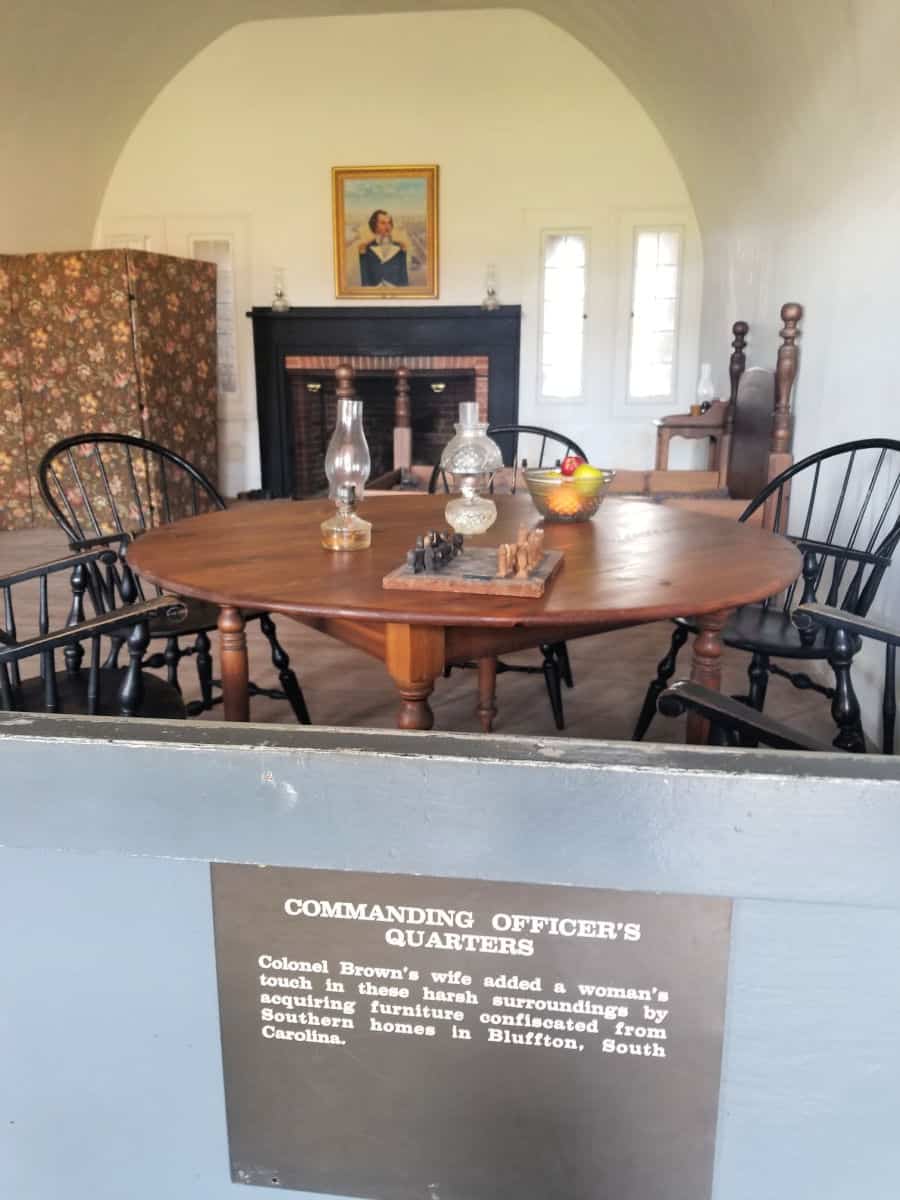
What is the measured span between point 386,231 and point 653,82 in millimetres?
2107

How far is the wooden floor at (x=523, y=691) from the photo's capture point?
114 inches

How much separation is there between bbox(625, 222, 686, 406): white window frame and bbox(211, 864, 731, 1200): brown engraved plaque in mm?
6639

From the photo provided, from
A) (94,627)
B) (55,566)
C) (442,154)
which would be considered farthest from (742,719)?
(442,154)

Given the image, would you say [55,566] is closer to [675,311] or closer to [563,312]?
[563,312]

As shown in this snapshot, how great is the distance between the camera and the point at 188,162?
7000 mm

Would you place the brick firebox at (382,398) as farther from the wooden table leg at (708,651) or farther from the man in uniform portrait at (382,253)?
the wooden table leg at (708,651)

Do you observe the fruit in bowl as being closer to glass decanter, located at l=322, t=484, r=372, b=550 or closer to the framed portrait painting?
glass decanter, located at l=322, t=484, r=372, b=550

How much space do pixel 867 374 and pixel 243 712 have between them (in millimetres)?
2274

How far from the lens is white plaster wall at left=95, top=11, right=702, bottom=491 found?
6570mm

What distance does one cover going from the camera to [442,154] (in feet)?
22.0

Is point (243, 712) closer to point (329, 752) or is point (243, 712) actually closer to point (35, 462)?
point (329, 752)

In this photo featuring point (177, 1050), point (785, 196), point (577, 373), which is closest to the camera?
point (177, 1050)

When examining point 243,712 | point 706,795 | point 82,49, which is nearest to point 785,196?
point 243,712

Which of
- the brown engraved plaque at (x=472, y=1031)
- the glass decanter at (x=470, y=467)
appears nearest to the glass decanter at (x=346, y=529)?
the glass decanter at (x=470, y=467)
